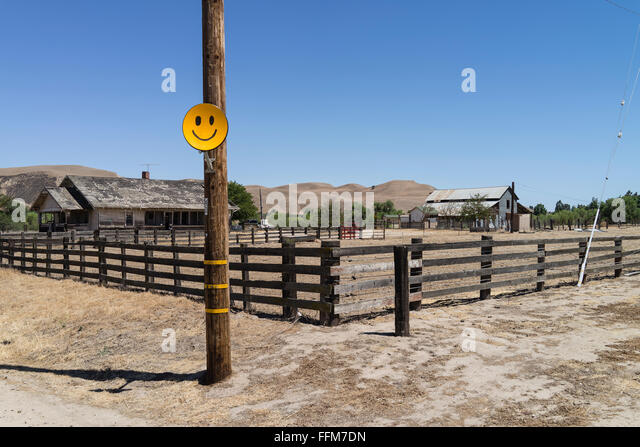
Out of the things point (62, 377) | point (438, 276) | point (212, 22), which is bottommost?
point (62, 377)

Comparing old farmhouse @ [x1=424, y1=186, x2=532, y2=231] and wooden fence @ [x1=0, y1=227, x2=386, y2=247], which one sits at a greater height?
old farmhouse @ [x1=424, y1=186, x2=532, y2=231]

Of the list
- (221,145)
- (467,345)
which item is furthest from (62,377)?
(467,345)

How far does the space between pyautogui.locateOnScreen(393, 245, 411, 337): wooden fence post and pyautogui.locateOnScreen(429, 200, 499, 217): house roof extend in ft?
242

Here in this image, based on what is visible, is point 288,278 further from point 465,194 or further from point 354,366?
point 465,194

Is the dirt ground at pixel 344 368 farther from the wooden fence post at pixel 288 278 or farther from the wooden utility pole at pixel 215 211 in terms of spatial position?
the wooden utility pole at pixel 215 211

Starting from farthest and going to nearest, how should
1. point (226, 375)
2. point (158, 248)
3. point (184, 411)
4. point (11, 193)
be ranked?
point (11, 193) < point (158, 248) < point (226, 375) < point (184, 411)

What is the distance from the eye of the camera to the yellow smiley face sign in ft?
18.7

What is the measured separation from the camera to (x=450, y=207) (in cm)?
8119

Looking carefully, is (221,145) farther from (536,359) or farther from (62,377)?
(536,359)

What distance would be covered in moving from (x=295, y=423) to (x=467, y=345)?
3.36 metres

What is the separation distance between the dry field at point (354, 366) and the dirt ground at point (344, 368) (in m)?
0.03

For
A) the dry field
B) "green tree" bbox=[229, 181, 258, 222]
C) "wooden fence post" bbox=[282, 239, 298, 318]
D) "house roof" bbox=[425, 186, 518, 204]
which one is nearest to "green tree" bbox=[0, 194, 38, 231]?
"green tree" bbox=[229, 181, 258, 222]

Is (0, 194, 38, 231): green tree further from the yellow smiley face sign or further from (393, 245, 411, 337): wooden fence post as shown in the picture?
(393, 245, 411, 337): wooden fence post

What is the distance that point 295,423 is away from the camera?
4.61 m
